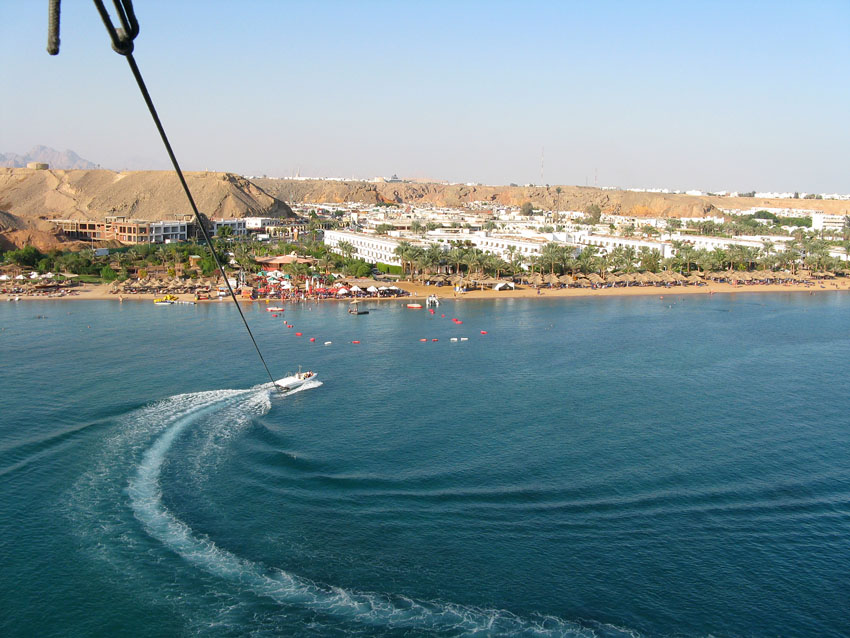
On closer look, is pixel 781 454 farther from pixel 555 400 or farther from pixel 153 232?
pixel 153 232

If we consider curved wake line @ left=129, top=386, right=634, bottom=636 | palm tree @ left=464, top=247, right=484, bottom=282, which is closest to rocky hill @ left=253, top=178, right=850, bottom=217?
palm tree @ left=464, top=247, right=484, bottom=282

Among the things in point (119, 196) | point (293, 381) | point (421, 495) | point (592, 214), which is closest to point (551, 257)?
point (293, 381)

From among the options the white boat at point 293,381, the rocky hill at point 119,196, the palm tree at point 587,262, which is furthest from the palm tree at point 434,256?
the rocky hill at point 119,196

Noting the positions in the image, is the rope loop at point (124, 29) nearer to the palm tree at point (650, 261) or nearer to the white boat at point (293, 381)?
the white boat at point (293, 381)

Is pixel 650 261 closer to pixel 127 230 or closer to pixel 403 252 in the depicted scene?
pixel 403 252

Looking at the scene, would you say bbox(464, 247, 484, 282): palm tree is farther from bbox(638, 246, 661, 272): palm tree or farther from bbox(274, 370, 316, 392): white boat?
bbox(274, 370, 316, 392): white boat
